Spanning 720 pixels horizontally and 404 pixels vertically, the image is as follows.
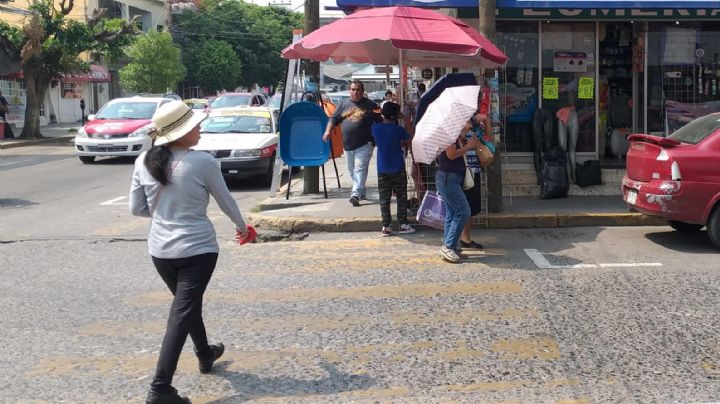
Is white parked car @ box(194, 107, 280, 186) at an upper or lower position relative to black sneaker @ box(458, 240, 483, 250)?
upper

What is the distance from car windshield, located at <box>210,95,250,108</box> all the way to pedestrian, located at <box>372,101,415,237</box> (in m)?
18.3

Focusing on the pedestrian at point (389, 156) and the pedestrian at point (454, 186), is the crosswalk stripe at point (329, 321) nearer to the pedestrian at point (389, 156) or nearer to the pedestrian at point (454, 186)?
the pedestrian at point (454, 186)

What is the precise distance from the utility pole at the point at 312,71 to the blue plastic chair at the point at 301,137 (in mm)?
641

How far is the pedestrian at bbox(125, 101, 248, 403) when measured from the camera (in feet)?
14.7

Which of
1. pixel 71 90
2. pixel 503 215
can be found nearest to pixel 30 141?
pixel 71 90

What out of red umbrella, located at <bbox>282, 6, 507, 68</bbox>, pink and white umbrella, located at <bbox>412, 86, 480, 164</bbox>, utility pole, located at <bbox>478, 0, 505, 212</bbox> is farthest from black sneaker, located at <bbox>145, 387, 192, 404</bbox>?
utility pole, located at <bbox>478, 0, 505, 212</bbox>

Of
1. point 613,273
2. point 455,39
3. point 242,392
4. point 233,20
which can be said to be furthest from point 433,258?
point 233,20

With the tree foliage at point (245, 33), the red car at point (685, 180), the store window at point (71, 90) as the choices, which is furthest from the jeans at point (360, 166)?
the tree foliage at point (245, 33)

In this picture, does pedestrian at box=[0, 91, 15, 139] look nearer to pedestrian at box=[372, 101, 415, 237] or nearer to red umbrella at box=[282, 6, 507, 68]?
red umbrella at box=[282, 6, 507, 68]

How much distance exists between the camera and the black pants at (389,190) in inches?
374

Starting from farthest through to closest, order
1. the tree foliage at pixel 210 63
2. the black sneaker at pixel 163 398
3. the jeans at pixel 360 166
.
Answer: the tree foliage at pixel 210 63
the jeans at pixel 360 166
the black sneaker at pixel 163 398

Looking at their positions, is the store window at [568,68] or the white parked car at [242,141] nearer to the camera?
the store window at [568,68]

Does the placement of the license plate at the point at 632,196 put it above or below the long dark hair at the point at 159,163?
below

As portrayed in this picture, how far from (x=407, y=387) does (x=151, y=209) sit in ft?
6.10
